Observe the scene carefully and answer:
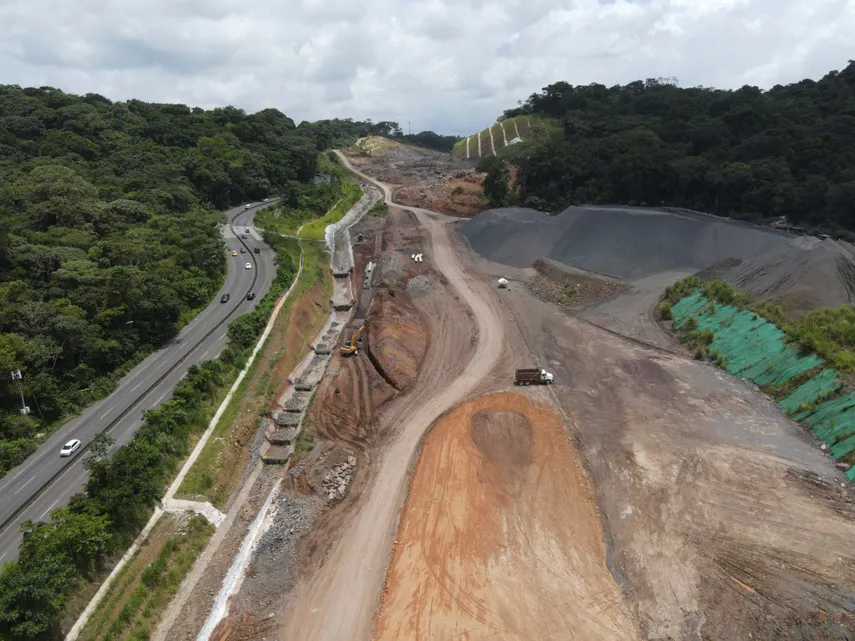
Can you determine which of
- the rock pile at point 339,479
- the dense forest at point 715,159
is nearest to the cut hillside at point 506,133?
the dense forest at point 715,159

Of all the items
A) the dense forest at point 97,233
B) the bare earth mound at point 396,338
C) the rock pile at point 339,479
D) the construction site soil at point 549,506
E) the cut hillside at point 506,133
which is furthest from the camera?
the cut hillside at point 506,133

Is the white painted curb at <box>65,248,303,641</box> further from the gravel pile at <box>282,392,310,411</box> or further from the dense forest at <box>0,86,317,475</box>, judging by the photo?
the dense forest at <box>0,86,317,475</box>

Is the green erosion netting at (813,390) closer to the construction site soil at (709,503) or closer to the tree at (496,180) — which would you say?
the construction site soil at (709,503)

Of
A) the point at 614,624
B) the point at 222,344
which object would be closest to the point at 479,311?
the point at 222,344

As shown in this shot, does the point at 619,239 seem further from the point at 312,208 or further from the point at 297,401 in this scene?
the point at 312,208

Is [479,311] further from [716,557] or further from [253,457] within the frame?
[716,557]

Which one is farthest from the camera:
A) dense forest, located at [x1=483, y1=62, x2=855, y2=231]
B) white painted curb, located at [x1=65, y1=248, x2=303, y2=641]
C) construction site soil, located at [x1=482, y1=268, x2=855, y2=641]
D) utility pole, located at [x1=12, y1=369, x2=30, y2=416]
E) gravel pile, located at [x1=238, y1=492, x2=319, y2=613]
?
dense forest, located at [x1=483, y1=62, x2=855, y2=231]

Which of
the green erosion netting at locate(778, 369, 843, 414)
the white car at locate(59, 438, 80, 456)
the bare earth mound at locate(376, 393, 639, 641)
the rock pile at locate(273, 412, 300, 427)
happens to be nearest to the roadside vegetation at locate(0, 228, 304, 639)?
the white car at locate(59, 438, 80, 456)
